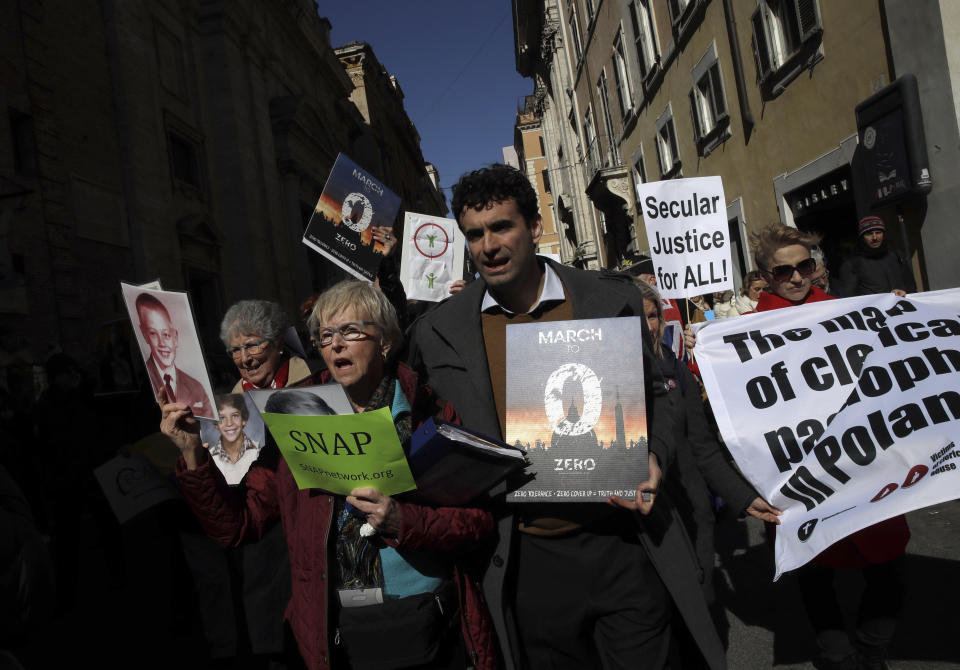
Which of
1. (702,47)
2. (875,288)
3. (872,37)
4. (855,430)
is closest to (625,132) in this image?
(702,47)

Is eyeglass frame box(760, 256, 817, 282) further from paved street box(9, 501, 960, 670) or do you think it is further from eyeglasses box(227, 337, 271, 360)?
eyeglasses box(227, 337, 271, 360)

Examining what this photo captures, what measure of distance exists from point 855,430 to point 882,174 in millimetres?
6873

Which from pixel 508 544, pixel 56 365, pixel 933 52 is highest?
pixel 933 52

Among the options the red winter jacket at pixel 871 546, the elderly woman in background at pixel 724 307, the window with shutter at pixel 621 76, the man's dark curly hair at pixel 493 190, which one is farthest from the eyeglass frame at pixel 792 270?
the window with shutter at pixel 621 76

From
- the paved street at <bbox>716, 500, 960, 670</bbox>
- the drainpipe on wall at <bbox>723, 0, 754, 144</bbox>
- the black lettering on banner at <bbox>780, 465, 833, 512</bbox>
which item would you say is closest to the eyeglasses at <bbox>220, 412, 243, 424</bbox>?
the black lettering on banner at <bbox>780, 465, 833, 512</bbox>

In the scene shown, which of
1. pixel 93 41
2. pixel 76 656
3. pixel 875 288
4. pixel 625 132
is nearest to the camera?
pixel 76 656

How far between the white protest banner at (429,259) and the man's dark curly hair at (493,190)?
3672 millimetres

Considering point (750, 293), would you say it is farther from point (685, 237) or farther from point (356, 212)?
point (356, 212)

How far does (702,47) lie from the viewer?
13.9 m

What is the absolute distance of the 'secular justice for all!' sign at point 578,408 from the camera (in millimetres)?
2006

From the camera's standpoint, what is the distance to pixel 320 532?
2.12 m

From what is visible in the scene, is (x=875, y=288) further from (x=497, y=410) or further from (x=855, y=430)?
(x=497, y=410)

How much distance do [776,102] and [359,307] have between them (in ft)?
35.9

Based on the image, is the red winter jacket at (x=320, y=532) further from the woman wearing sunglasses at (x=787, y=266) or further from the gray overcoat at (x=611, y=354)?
the woman wearing sunglasses at (x=787, y=266)
